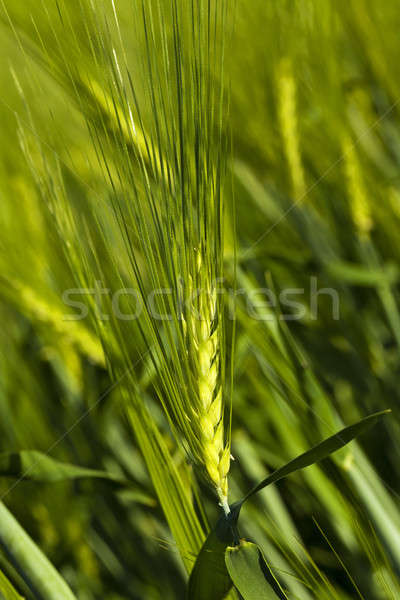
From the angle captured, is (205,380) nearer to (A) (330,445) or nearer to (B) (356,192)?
(A) (330,445)

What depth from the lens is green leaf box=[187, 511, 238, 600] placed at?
0.24m

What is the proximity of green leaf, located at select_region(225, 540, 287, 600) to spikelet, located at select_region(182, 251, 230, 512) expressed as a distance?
0.08 ft

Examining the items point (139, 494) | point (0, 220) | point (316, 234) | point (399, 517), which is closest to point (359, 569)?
point (399, 517)

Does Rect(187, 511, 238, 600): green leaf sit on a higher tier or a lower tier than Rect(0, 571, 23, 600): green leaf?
lower

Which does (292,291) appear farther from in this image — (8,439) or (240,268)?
(8,439)

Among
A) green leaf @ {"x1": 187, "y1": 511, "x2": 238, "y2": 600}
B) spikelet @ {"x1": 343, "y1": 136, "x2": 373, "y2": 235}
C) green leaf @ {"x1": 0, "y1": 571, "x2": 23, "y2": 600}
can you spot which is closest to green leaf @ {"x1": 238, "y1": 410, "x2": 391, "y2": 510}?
green leaf @ {"x1": 187, "y1": 511, "x2": 238, "y2": 600}

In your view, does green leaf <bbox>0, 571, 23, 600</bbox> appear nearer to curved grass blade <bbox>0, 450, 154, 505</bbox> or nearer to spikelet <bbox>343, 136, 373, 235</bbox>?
curved grass blade <bbox>0, 450, 154, 505</bbox>

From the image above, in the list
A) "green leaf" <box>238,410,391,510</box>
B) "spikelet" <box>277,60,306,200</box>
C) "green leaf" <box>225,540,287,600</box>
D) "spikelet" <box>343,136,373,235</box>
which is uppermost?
"spikelet" <box>277,60,306,200</box>

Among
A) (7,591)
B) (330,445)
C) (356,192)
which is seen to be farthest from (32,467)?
(356,192)

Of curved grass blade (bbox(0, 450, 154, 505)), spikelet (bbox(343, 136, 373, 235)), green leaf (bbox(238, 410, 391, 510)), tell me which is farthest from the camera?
spikelet (bbox(343, 136, 373, 235))

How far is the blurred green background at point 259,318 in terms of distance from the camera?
1.38 feet

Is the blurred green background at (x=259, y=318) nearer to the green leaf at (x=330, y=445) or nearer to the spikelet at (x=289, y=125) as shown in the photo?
the spikelet at (x=289, y=125)

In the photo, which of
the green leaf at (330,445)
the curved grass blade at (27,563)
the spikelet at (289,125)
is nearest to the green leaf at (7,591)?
the curved grass blade at (27,563)

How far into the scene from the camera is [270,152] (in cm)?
54
